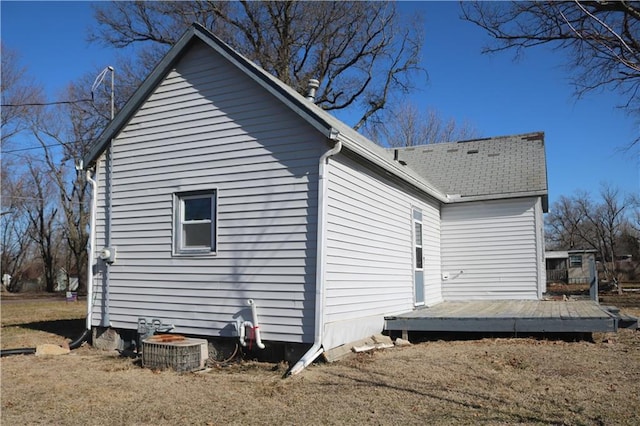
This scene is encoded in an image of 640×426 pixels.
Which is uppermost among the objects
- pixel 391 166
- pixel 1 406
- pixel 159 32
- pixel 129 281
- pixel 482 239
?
pixel 159 32

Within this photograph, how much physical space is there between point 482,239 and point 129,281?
30.3ft

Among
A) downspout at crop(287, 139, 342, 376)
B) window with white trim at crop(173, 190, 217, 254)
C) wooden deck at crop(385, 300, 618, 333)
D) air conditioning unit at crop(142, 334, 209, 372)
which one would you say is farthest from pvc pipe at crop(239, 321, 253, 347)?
wooden deck at crop(385, 300, 618, 333)

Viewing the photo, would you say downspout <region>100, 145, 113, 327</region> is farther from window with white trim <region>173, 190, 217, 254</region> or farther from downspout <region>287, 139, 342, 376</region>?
downspout <region>287, 139, 342, 376</region>

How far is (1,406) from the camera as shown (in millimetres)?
5867

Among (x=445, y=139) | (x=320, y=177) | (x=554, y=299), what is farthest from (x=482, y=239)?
(x=445, y=139)

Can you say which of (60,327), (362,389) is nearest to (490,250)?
(362,389)

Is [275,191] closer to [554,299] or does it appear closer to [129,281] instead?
[129,281]

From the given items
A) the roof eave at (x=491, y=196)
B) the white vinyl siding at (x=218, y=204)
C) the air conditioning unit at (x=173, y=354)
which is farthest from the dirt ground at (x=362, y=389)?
the roof eave at (x=491, y=196)

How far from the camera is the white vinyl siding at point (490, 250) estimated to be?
46.1ft

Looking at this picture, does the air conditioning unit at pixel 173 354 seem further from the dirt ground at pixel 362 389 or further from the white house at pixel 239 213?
the white house at pixel 239 213

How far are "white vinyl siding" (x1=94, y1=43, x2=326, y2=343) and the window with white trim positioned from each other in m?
0.12

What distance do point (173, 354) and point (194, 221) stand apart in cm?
235

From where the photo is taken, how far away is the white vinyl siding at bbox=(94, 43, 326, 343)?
798 cm

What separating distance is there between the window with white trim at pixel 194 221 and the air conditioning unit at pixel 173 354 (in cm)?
155
